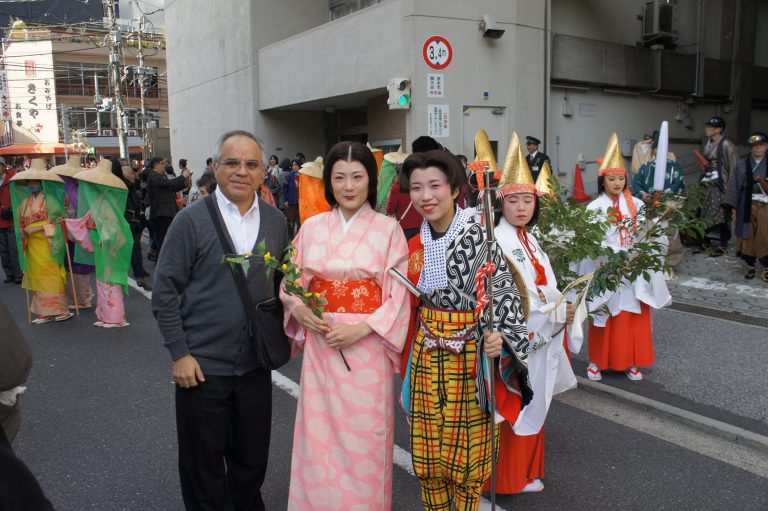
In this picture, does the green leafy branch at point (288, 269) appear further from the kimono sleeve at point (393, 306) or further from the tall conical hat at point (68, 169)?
the tall conical hat at point (68, 169)

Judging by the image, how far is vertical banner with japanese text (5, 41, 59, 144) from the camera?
1567 inches

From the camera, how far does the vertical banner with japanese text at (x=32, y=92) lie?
39812mm

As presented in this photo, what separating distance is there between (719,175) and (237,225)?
861cm

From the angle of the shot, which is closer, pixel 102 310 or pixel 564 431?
pixel 564 431

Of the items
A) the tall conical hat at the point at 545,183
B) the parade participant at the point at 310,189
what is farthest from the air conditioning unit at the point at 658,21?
the tall conical hat at the point at 545,183

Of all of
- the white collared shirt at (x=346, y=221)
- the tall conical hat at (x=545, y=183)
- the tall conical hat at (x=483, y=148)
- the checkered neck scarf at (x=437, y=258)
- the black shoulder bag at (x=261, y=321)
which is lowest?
the black shoulder bag at (x=261, y=321)

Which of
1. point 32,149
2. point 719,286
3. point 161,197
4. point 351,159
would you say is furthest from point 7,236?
point 32,149

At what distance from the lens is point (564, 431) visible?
4273 millimetres

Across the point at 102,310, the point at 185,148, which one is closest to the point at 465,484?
the point at 102,310

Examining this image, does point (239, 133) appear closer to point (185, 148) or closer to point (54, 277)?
point (54, 277)

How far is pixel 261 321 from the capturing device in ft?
9.00

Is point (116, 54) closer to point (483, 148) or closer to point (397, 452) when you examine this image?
point (397, 452)

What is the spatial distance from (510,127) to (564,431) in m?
8.25

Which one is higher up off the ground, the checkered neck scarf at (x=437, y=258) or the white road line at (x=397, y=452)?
the checkered neck scarf at (x=437, y=258)
